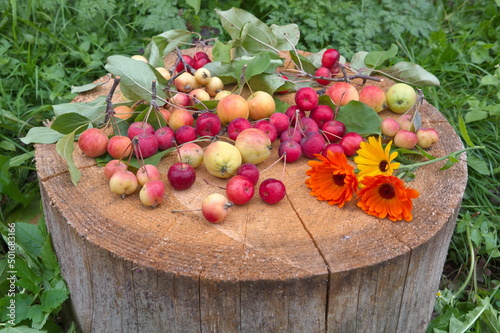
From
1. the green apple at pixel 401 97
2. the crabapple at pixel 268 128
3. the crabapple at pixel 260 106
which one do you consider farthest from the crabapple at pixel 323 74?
the crabapple at pixel 268 128

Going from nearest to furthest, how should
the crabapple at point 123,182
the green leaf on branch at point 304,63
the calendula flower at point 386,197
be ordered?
the calendula flower at point 386,197, the crabapple at point 123,182, the green leaf on branch at point 304,63

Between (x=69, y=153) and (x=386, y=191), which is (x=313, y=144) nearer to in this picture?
(x=386, y=191)

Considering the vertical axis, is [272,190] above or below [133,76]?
below

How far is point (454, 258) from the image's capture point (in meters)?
3.10

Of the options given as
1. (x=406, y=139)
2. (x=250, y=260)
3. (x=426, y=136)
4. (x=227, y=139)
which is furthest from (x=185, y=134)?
(x=426, y=136)

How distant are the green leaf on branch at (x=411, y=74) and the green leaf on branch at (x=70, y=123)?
5.10 ft

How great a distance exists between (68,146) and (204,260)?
0.79m

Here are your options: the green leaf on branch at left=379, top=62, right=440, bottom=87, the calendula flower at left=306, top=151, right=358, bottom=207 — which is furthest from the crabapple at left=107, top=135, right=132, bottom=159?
the green leaf on branch at left=379, top=62, right=440, bottom=87

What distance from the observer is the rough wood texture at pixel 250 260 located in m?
1.78

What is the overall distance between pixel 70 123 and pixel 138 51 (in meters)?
1.83

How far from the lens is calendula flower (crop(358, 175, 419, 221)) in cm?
191

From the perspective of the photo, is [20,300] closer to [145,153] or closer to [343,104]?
[145,153]

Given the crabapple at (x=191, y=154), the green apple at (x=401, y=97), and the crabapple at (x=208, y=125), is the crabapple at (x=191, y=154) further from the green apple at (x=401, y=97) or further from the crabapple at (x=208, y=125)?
the green apple at (x=401, y=97)

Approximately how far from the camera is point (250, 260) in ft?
5.86
